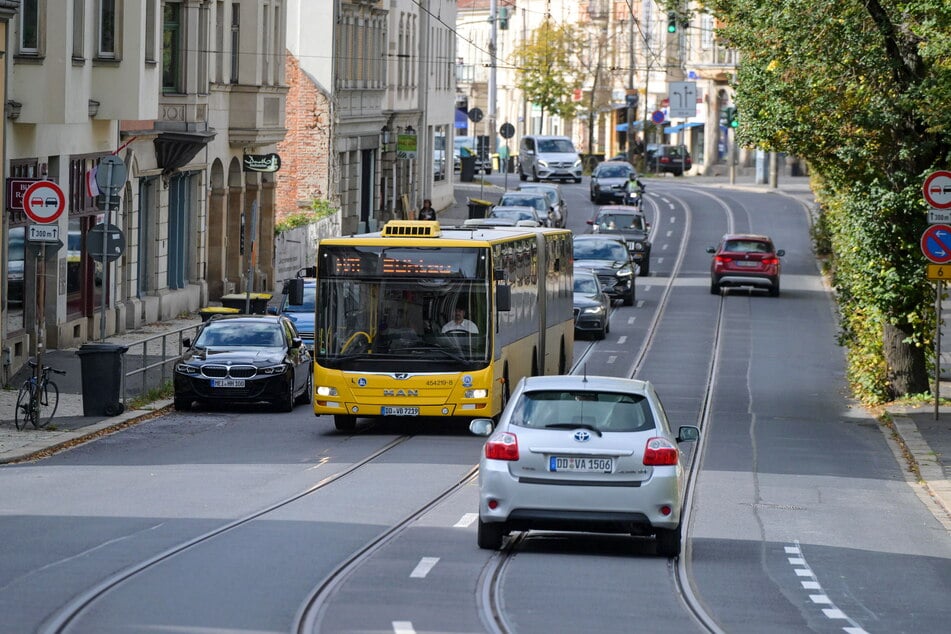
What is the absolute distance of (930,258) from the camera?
2427 centimetres

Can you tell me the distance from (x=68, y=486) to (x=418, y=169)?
58463mm

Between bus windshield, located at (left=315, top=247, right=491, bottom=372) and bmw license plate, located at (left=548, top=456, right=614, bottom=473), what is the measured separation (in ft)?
31.0

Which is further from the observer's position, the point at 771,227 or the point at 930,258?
the point at 771,227

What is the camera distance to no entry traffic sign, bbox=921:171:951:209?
2384 cm

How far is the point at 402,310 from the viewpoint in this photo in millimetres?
23125

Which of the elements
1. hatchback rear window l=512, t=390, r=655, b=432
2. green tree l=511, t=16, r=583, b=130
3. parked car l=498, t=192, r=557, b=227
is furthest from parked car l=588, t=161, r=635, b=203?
hatchback rear window l=512, t=390, r=655, b=432

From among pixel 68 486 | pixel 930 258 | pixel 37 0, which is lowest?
pixel 68 486

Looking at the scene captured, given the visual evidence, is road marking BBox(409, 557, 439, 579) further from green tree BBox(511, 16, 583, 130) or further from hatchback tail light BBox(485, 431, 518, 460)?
green tree BBox(511, 16, 583, 130)

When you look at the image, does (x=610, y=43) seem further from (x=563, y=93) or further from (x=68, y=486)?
(x=68, y=486)

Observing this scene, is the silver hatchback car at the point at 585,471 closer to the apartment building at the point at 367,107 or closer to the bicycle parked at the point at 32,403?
the bicycle parked at the point at 32,403

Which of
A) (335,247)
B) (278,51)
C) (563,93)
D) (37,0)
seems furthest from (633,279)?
(563,93)

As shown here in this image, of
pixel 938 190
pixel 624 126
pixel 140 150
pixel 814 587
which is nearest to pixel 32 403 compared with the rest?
pixel 938 190

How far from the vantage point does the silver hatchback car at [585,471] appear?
13594mm

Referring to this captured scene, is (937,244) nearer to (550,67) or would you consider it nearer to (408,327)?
(408,327)
